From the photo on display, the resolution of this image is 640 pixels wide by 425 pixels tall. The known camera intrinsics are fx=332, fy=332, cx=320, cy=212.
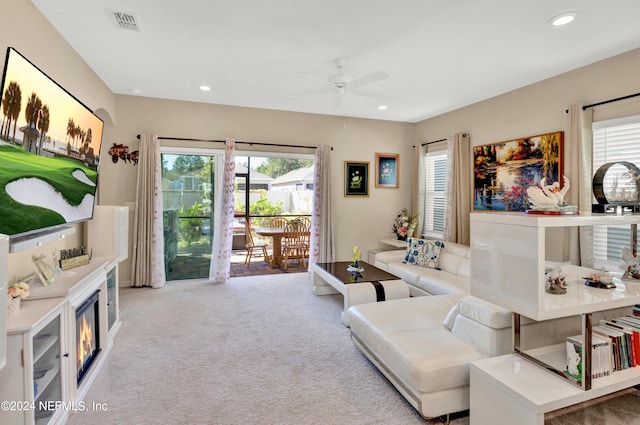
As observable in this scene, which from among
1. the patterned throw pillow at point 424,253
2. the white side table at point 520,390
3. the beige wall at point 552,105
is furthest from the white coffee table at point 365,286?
the white side table at point 520,390

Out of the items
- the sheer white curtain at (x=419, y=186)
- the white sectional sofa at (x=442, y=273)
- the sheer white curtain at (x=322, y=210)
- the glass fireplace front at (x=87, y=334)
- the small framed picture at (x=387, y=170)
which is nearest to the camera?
the glass fireplace front at (x=87, y=334)

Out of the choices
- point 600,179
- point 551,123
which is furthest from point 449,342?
point 551,123

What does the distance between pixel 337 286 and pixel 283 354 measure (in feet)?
3.58

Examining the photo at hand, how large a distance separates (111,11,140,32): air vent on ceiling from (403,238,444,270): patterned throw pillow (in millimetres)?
4096

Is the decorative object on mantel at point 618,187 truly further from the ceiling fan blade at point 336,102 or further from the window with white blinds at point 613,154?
the ceiling fan blade at point 336,102

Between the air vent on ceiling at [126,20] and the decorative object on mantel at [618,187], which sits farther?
the air vent on ceiling at [126,20]

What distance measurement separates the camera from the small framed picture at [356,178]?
5969mm

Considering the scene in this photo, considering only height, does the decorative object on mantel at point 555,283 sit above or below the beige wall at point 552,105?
below

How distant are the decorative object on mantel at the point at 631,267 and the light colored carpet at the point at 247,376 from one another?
2.77 ft

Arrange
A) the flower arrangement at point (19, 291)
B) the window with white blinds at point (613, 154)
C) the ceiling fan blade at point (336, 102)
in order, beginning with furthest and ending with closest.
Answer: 1. the ceiling fan blade at point (336, 102)
2. the window with white blinds at point (613, 154)
3. the flower arrangement at point (19, 291)

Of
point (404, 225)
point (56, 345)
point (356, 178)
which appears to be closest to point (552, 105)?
point (404, 225)

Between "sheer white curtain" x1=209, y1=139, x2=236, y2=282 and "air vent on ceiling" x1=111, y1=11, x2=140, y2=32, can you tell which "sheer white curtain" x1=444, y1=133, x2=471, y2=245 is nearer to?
"sheer white curtain" x1=209, y1=139, x2=236, y2=282

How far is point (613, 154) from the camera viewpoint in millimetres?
3270

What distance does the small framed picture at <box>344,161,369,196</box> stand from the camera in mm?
5969
